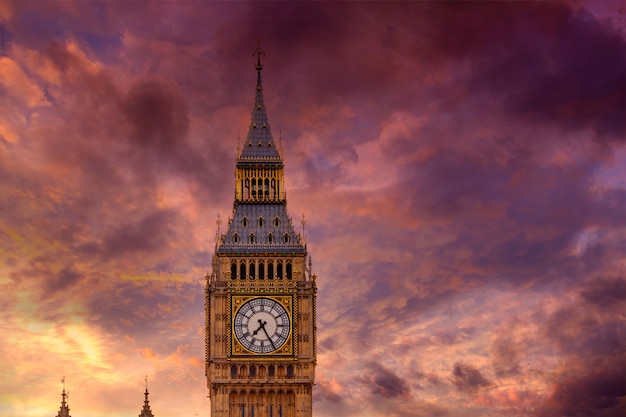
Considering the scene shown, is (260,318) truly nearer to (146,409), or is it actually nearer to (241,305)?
(241,305)

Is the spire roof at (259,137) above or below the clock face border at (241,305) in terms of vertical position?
above

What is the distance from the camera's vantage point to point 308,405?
348ft

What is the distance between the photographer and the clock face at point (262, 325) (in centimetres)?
10694

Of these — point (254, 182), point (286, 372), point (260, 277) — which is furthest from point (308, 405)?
point (254, 182)

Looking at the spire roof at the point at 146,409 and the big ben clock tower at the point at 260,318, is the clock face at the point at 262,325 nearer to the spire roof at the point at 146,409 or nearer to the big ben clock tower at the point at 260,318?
the big ben clock tower at the point at 260,318

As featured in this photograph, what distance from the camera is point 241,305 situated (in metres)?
108

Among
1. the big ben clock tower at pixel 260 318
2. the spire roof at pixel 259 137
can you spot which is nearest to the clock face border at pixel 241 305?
the big ben clock tower at pixel 260 318

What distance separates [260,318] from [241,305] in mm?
1837

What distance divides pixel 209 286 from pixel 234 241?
14.2ft

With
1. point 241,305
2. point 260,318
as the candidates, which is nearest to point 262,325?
point 260,318

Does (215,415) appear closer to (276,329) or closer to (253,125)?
(276,329)

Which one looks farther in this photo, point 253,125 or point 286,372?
point 253,125

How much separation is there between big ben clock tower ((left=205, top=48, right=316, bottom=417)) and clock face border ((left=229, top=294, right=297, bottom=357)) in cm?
8

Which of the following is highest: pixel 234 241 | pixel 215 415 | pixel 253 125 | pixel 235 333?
pixel 253 125
